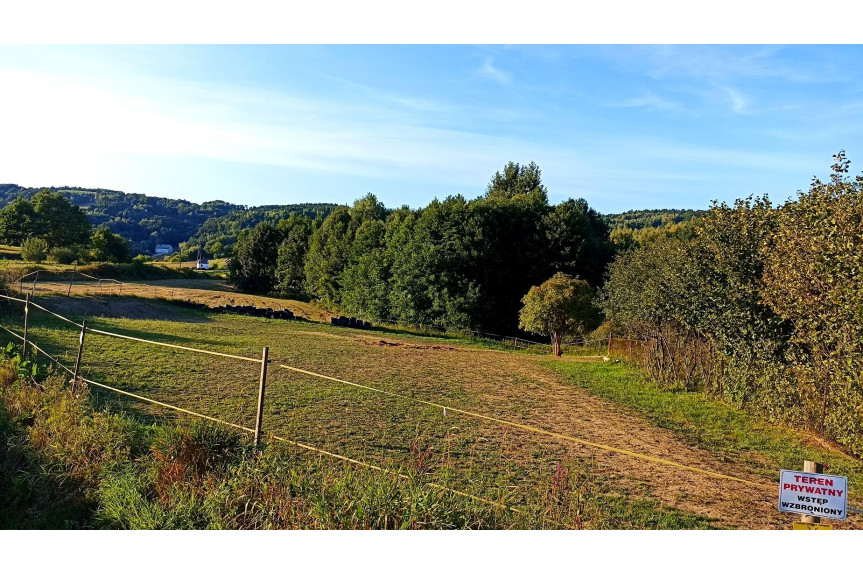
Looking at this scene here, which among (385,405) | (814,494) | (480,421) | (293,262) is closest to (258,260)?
(293,262)

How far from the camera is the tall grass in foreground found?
4.10m

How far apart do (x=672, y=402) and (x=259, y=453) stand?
387 inches

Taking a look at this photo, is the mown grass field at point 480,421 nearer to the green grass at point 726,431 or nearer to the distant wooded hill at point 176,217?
the green grass at point 726,431

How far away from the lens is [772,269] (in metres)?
9.30

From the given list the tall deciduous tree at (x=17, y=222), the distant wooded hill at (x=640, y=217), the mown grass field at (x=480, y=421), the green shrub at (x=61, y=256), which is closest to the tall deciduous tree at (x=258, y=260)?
the green shrub at (x=61, y=256)

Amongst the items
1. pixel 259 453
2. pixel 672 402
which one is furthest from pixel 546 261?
pixel 259 453

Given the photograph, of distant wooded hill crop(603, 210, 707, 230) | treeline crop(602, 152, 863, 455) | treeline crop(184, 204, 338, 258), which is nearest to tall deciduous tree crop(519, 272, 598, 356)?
treeline crop(602, 152, 863, 455)

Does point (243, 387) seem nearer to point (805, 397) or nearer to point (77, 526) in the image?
point (77, 526)

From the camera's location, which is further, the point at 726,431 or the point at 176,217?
the point at 176,217

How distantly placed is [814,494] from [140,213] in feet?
412

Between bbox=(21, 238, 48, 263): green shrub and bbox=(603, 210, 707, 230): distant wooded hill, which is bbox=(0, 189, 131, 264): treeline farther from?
bbox=(603, 210, 707, 230): distant wooded hill

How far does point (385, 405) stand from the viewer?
33.2ft

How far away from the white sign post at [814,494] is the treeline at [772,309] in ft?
16.1

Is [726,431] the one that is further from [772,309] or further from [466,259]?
[466,259]
